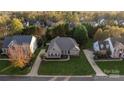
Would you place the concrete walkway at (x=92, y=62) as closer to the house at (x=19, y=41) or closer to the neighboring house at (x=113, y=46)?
the neighboring house at (x=113, y=46)

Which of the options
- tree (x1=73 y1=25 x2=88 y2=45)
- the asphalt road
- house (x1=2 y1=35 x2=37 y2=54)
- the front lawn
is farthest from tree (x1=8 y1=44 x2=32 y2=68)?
the front lawn

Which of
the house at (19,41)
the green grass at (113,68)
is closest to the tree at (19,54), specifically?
the house at (19,41)

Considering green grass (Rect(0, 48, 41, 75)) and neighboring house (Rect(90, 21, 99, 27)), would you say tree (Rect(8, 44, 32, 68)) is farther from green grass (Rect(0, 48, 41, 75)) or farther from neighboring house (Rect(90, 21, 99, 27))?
neighboring house (Rect(90, 21, 99, 27))

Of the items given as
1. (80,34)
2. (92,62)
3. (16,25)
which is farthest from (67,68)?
(16,25)

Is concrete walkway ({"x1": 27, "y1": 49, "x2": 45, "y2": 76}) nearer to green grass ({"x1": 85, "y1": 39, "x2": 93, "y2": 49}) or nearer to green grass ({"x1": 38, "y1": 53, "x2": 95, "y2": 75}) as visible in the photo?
green grass ({"x1": 38, "y1": 53, "x2": 95, "y2": 75})

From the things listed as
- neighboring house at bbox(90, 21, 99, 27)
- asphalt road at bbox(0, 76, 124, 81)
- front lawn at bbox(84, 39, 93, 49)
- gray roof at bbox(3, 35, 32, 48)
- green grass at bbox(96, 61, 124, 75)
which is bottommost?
asphalt road at bbox(0, 76, 124, 81)

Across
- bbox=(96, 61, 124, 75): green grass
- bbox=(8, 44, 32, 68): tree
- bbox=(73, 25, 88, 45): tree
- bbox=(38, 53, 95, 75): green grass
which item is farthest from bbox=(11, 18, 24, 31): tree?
bbox=(96, 61, 124, 75): green grass

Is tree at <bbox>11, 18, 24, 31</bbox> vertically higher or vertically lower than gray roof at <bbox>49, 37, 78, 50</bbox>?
higher

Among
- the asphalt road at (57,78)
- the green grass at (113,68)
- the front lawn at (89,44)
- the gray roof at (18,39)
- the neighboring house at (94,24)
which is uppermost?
the neighboring house at (94,24)
